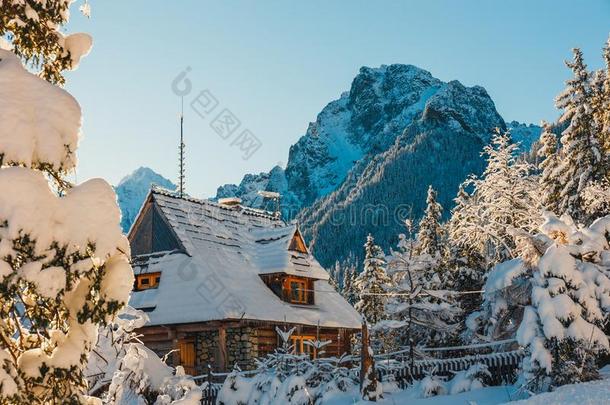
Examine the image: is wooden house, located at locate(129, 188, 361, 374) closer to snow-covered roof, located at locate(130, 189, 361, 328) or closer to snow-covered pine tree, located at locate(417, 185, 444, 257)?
snow-covered roof, located at locate(130, 189, 361, 328)

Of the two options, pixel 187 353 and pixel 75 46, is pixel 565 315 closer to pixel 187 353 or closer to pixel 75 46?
pixel 75 46

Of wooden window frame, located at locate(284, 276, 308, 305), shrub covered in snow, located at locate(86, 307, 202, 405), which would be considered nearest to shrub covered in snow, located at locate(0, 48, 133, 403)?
shrub covered in snow, located at locate(86, 307, 202, 405)

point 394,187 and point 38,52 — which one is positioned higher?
point 394,187

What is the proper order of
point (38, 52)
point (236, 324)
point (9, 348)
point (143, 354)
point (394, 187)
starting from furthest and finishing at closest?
1. point (394, 187)
2. point (236, 324)
3. point (143, 354)
4. point (38, 52)
5. point (9, 348)

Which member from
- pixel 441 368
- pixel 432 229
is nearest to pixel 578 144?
pixel 432 229

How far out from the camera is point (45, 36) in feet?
23.2

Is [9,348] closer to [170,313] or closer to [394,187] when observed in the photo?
[170,313]

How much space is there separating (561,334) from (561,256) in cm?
181

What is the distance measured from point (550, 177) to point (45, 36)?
26577 mm

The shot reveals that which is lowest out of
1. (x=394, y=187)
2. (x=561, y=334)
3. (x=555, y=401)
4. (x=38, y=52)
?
(x=555, y=401)

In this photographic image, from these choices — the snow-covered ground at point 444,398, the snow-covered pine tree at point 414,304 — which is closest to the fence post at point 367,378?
the snow-covered ground at point 444,398

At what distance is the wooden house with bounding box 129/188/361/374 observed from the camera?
23.9 m

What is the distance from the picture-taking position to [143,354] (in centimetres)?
1123

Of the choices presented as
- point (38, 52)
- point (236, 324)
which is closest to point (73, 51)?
point (38, 52)
